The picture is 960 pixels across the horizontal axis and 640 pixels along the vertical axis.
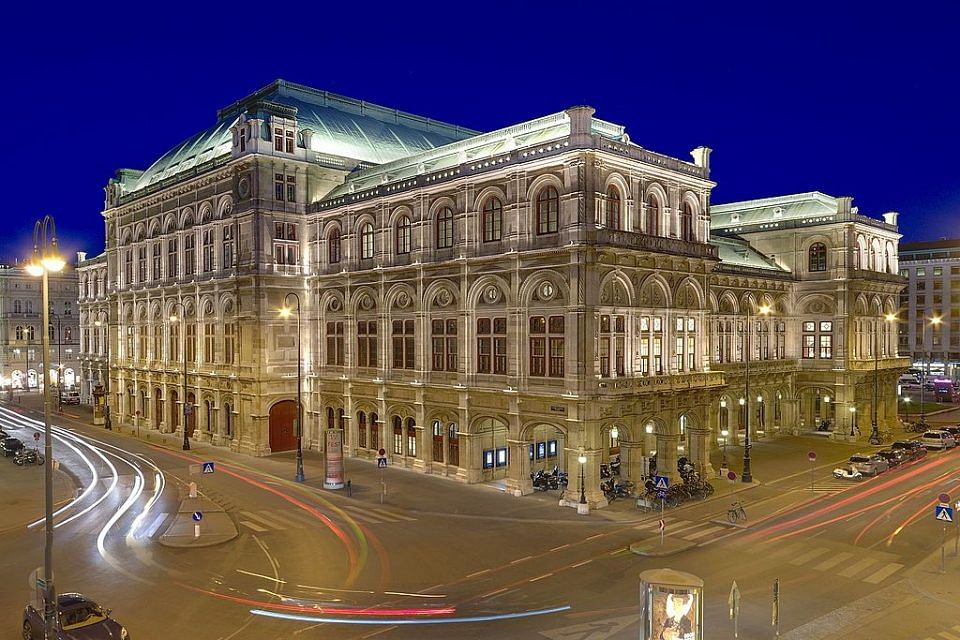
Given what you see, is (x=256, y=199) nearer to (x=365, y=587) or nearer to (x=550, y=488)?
(x=550, y=488)

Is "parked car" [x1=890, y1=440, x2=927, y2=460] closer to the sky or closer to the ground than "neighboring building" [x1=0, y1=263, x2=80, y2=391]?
closer to the ground

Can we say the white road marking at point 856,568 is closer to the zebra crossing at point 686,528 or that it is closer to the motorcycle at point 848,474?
the zebra crossing at point 686,528

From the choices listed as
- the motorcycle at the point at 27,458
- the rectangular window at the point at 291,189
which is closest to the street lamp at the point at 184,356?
the motorcycle at the point at 27,458

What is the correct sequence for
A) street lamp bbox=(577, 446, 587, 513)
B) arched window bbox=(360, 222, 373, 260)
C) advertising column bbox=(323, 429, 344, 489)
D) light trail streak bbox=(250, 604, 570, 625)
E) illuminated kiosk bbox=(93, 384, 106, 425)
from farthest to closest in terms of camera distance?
illuminated kiosk bbox=(93, 384, 106, 425), arched window bbox=(360, 222, 373, 260), advertising column bbox=(323, 429, 344, 489), street lamp bbox=(577, 446, 587, 513), light trail streak bbox=(250, 604, 570, 625)

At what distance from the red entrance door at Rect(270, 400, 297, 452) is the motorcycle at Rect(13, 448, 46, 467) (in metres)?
15.8

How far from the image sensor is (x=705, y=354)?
157 ft

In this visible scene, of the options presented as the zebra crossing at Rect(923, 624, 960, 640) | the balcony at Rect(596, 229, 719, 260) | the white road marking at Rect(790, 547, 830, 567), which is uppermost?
the balcony at Rect(596, 229, 719, 260)

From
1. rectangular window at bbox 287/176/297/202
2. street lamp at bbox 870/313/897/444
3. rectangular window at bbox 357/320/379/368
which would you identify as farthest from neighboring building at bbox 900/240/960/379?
rectangular window at bbox 287/176/297/202

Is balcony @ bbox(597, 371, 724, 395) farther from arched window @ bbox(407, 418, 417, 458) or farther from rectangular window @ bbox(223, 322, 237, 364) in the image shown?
rectangular window @ bbox(223, 322, 237, 364)

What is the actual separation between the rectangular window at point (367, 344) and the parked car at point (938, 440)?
1770 inches

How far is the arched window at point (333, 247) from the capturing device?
57.8 metres

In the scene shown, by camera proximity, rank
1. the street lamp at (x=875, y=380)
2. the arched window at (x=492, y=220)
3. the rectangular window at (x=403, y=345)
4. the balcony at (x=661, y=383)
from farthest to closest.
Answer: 1. the street lamp at (x=875, y=380)
2. the rectangular window at (x=403, y=345)
3. the arched window at (x=492, y=220)
4. the balcony at (x=661, y=383)

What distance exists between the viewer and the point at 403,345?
171 ft

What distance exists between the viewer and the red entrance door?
58250 mm
